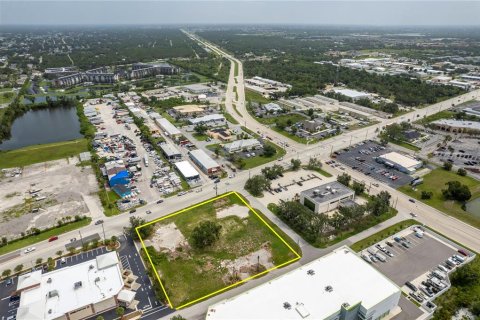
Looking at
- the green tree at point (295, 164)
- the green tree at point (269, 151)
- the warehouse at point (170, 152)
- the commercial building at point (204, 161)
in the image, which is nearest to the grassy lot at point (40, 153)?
the warehouse at point (170, 152)

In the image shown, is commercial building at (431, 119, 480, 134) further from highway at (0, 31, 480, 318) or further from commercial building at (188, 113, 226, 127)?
commercial building at (188, 113, 226, 127)

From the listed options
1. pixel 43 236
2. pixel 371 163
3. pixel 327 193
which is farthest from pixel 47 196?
pixel 371 163

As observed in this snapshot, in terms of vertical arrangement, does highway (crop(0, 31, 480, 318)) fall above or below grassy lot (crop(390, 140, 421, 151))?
below

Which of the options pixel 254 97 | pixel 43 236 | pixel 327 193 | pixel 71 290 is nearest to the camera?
pixel 71 290

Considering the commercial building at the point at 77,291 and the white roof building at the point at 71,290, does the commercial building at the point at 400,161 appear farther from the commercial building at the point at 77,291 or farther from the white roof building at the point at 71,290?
the white roof building at the point at 71,290

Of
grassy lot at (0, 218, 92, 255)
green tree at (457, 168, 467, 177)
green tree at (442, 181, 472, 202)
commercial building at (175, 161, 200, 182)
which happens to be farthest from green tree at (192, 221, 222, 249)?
green tree at (457, 168, 467, 177)

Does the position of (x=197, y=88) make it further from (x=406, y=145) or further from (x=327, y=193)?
(x=327, y=193)

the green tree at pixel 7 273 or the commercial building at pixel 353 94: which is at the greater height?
the commercial building at pixel 353 94
